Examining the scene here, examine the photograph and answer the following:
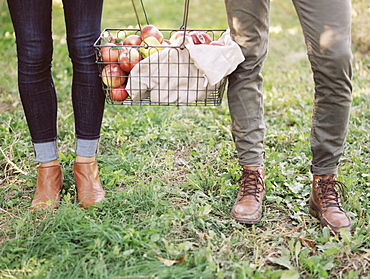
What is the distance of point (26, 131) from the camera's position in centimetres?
292

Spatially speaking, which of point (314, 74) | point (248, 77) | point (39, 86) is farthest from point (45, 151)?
point (314, 74)

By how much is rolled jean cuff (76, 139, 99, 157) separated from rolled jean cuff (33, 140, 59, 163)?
127 mm

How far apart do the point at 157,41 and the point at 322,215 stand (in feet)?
3.68

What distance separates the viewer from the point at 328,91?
6.15 ft

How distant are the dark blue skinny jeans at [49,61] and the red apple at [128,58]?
0.17 m

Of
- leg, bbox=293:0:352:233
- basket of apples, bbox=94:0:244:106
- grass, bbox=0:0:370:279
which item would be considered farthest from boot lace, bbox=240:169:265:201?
basket of apples, bbox=94:0:244:106

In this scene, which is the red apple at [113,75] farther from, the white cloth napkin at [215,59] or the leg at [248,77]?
the leg at [248,77]

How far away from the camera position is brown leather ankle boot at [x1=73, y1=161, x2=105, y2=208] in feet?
6.83

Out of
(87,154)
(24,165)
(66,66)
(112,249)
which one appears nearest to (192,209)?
(112,249)

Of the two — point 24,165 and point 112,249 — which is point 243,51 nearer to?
point 112,249

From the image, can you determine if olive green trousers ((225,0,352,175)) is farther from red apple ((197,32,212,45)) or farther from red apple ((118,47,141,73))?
red apple ((118,47,141,73))

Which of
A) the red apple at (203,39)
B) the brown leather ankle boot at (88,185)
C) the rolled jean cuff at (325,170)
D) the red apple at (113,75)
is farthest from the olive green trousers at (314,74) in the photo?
the brown leather ankle boot at (88,185)

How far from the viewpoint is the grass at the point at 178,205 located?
167cm

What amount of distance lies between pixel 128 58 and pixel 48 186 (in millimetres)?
776
